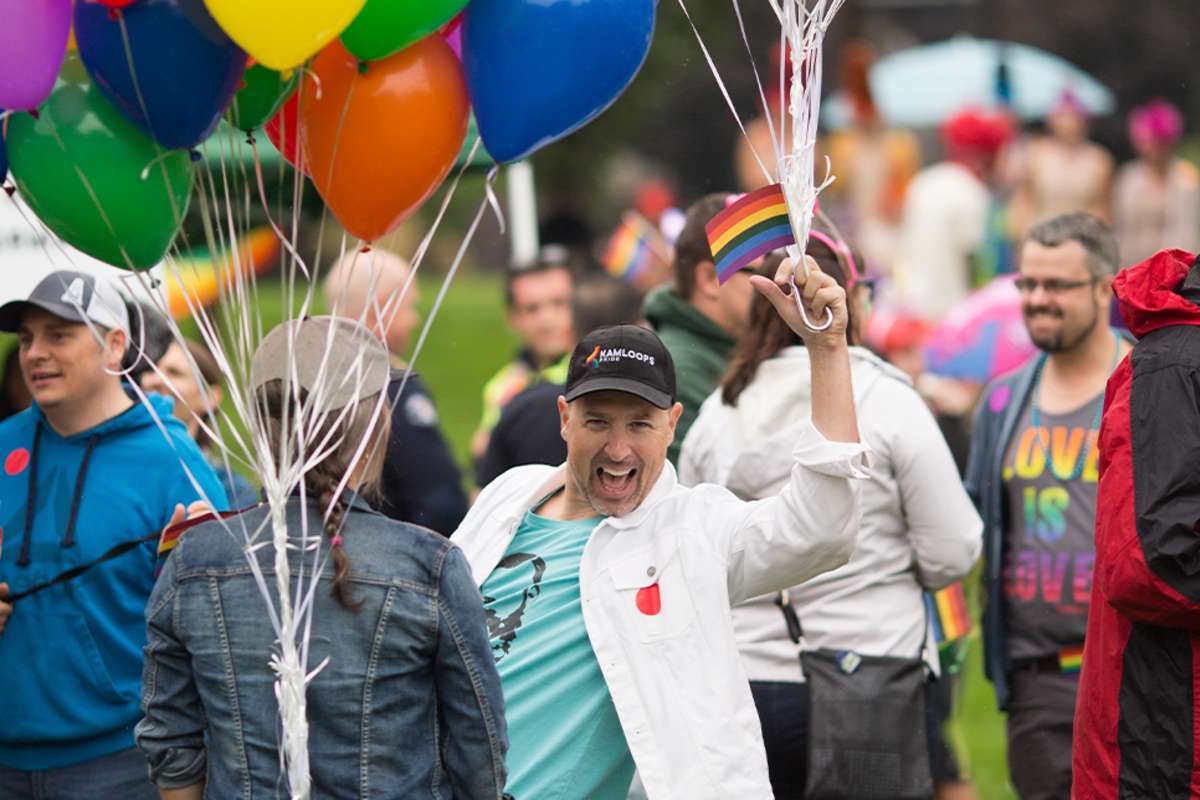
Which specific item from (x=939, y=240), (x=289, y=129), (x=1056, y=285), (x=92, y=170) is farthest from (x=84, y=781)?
(x=939, y=240)

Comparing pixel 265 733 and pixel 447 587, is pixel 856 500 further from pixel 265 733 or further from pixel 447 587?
pixel 265 733

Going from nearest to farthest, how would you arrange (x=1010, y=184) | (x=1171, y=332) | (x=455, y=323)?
1. (x=1171, y=332)
2. (x=1010, y=184)
3. (x=455, y=323)

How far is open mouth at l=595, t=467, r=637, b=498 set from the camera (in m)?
3.77

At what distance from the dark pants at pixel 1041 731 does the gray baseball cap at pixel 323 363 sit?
2841mm

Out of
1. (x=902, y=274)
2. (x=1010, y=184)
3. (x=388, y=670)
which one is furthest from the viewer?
(x=1010, y=184)

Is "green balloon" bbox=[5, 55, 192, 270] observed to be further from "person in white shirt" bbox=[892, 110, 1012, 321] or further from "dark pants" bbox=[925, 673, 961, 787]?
"person in white shirt" bbox=[892, 110, 1012, 321]

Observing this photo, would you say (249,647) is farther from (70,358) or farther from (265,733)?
(70,358)

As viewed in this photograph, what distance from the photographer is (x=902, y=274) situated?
1540 centimetres

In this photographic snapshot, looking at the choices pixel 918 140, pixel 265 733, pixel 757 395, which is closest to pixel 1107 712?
pixel 757 395

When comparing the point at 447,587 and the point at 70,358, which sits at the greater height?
the point at 70,358

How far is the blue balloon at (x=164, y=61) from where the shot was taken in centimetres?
351

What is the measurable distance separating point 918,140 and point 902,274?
1120cm

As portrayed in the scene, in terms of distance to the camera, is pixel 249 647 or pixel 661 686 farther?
pixel 661 686

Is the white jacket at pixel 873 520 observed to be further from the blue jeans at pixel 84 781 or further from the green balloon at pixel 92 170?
the green balloon at pixel 92 170
